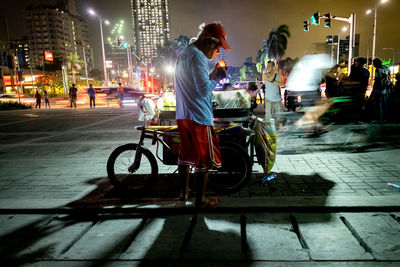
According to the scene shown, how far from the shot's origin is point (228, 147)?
4.10m

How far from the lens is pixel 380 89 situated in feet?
30.4

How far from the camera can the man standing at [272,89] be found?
7.27m

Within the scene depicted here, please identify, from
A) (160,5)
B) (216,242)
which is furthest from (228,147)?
(160,5)

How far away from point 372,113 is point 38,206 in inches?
417

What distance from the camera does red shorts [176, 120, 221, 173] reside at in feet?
11.0

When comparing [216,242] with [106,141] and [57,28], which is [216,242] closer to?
[106,141]

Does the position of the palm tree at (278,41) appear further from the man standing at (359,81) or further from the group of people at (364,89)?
the man standing at (359,81)

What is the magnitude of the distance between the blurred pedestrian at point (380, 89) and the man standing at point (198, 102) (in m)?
7.85

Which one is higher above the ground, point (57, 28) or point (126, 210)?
point (57, 28)

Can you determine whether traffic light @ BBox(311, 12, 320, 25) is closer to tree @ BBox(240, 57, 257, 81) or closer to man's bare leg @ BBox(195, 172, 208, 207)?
man's bare leg @ BBox(195, 172, 208, 207)

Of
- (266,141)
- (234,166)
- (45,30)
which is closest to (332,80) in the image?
(266,141)

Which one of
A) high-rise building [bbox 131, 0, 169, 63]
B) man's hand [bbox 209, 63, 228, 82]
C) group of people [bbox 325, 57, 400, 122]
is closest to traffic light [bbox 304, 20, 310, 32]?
group of people [bbox 325, 57, 400, 122]

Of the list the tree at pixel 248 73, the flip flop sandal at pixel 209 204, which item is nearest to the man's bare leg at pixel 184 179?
the flip flop sandal at pixel 209 204

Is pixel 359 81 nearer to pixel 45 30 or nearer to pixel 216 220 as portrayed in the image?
pixel 216 220
